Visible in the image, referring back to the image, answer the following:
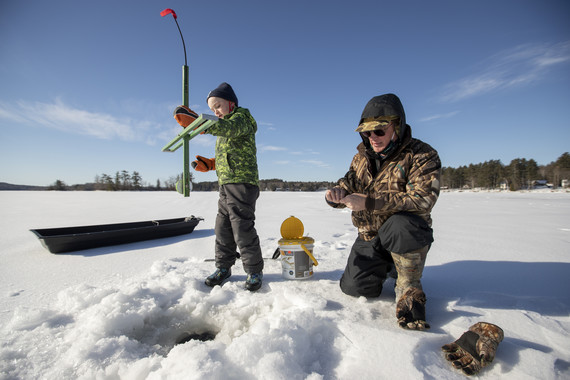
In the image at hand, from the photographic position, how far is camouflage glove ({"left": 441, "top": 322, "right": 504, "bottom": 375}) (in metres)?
1.14

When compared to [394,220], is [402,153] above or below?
above

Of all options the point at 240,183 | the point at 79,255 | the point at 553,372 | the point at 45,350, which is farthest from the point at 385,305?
the point at 79,255

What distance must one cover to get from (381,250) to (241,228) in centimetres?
126

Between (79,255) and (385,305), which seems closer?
(385,305)

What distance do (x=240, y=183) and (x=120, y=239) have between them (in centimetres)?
272

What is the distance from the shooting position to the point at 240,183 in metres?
2.33


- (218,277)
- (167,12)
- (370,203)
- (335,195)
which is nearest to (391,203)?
(370,203)

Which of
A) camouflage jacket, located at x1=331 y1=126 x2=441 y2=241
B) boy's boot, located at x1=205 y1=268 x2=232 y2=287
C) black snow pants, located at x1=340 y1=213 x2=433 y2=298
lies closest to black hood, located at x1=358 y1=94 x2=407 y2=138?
camouflage jacket, located at x1=331 y1=126 x2=441 y2=241

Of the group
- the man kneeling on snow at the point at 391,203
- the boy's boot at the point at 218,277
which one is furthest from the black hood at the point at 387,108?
the boy's boot at the point at 218,277

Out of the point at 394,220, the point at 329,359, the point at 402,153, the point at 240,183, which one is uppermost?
the point at 402,153

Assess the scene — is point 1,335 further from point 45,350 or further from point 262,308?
point 262,308

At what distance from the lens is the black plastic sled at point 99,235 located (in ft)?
10.5

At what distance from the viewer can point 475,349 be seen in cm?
119

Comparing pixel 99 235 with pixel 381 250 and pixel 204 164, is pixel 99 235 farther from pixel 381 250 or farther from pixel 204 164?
pixel 381 250
